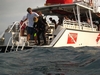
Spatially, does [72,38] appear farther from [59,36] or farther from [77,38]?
[59,36]

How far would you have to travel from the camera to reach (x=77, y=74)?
345 cm

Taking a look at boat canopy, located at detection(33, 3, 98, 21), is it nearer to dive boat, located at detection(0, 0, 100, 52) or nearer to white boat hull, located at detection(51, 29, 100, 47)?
dive boat, located at detection(0, 0, 100, 52)

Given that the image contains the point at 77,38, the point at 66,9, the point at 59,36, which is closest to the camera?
the point at 59,36

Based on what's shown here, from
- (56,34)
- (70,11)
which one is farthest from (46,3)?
(56,34)

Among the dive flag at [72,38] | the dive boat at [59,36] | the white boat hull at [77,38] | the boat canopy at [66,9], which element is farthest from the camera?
the boat canopy at [66,9]

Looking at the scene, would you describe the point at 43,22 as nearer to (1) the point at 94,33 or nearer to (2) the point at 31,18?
(2) the point at 31,18

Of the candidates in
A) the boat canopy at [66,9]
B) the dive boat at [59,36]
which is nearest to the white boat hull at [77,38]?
the dive boat at [59,36]

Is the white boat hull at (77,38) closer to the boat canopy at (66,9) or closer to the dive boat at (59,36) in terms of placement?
the dive boat at (59,36)

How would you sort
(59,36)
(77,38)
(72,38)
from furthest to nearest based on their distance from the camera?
(77,38), (72,38), (59,36)

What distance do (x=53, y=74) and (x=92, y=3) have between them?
453 inches

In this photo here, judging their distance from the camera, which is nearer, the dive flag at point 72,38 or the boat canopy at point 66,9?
the dive flag at point 72,38

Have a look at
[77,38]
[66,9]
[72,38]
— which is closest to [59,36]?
[72,38]

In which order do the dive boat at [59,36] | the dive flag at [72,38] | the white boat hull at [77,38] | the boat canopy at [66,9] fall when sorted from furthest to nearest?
the boat canopy at [66,9], the dive flag at [72,38], the white boat hull at [77,38], the dive boat at [59,36]

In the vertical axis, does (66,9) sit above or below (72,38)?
above
